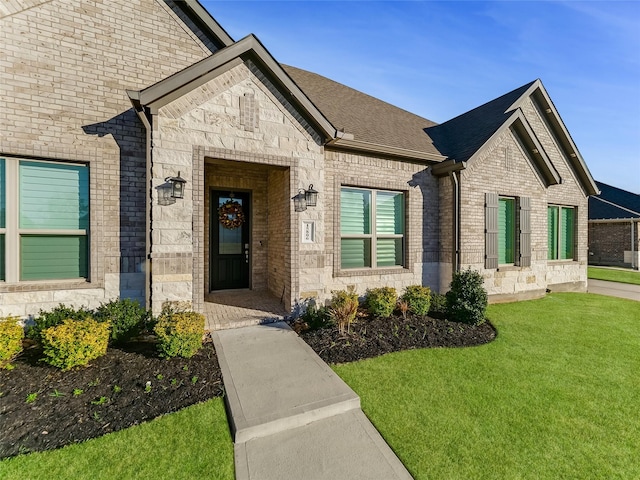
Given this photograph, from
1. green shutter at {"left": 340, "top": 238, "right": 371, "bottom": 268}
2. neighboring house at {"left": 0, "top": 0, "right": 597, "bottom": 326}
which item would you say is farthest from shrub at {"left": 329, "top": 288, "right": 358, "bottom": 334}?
green shutter at {"left": 340, "top": 238, "right": 371, "bottom": 268}

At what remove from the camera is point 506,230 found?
884 cm

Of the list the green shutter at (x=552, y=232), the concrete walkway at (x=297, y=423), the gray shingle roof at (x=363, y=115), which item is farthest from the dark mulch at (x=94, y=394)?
the green shutter at (x=552, y=232)

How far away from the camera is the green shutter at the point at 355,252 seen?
7.22 m

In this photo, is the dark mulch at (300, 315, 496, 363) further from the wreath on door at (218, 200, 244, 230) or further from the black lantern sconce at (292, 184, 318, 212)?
the wreath on door at (218, 200, 244, 230)

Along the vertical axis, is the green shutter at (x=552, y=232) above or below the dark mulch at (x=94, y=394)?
above

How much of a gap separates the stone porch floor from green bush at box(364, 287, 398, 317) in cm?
182

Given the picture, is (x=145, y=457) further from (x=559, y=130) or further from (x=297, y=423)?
(x=559, y=130)

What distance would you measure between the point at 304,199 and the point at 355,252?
83.5 inches

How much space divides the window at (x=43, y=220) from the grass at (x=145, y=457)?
361 centimetres

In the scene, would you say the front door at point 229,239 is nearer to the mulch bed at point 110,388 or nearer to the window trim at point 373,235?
the window trim at point 373,235

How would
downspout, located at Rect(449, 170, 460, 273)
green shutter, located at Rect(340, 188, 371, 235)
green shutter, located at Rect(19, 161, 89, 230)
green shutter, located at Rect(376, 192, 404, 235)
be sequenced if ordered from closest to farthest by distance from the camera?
green shutter, located at Rect(19, 161, 89, 230) → green shutter, located at Rect(340, 188, 371, 235) → green shutter, located at Rect(376, 192, 404, 235) → downspout, located at Rect(449, 170, 460, 273)

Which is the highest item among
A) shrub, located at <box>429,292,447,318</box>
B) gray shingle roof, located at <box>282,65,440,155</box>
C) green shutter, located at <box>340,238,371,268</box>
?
gray shingle roof, located at <box>282,65,440,155</box>

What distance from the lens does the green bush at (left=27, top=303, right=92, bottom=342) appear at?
441cm

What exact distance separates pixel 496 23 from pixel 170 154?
7870mm
